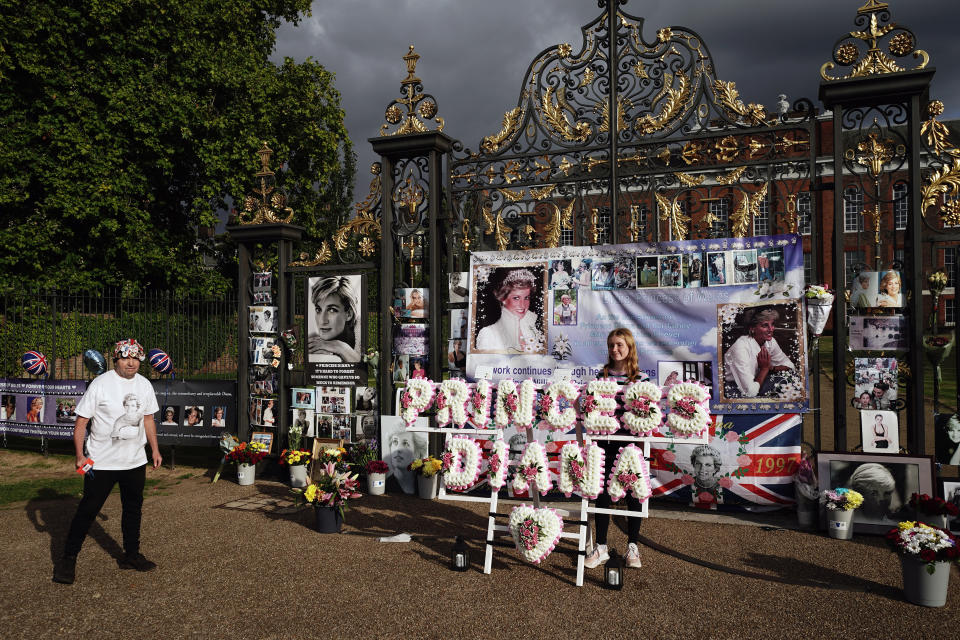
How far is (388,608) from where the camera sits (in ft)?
14.9

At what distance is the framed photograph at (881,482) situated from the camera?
19.5ft

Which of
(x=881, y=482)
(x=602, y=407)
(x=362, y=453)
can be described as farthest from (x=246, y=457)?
(x=881, y=482)

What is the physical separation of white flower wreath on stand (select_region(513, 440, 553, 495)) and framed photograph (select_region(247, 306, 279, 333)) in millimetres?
5267

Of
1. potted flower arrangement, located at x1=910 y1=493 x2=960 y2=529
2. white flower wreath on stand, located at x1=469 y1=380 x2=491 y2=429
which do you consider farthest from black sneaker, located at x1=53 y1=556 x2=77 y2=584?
potted flower arrangement, located at x1=910 y1=493 x2=960 y2=529

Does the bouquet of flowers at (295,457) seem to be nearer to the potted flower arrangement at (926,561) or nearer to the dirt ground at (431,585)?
the dirt ground at (431,585)

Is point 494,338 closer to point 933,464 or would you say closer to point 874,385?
point 874,385

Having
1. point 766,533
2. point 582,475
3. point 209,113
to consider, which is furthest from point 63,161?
point 766,533

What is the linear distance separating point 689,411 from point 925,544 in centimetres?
170

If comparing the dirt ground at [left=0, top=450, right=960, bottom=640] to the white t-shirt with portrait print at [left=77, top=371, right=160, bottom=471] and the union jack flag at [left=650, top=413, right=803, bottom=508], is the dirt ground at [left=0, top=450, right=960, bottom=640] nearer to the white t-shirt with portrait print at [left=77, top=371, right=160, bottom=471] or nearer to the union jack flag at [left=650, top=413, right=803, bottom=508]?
the union jack flag at [left=650, top=413, right=803, bottom=508]

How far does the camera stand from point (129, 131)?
54.2ft

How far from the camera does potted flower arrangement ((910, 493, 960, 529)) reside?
5.29m

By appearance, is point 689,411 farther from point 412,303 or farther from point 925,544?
point 412,303

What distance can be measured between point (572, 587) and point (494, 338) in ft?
11.4

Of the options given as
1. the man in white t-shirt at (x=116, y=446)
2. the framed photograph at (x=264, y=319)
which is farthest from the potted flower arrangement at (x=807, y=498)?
the framed photograph at (x=264, y=319)
